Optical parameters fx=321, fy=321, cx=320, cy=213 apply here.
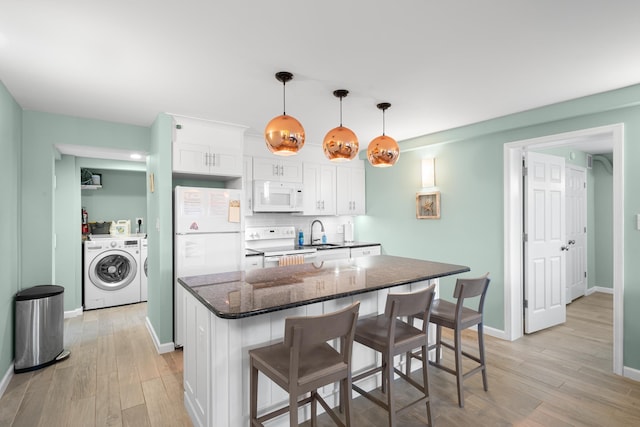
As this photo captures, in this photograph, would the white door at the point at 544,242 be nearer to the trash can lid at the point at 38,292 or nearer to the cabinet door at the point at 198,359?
the cabinet door at the point at 198,359

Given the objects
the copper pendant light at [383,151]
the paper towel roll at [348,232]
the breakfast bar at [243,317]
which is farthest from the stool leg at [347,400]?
the paper towel roll at [348,232]

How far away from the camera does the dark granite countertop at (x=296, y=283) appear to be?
1650 mm

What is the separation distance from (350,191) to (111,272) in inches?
150

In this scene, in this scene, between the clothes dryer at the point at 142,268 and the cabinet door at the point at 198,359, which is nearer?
the cabinet door at the point at 198,359

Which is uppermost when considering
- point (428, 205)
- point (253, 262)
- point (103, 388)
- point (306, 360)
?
point (428, 205)

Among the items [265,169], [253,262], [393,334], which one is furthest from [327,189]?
[393,334]

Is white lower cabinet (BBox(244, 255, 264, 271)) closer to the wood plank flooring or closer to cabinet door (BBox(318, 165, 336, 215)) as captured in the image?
the wood plank flooring

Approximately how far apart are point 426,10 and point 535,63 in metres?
1.15

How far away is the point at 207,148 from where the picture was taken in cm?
354

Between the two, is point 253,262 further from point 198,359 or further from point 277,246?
point 198,359

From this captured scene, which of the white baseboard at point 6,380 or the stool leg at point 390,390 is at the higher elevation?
the stool leg at point 390,390

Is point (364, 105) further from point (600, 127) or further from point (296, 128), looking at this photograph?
point (600, 127)

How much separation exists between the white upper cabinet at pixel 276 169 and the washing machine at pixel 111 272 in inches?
88.0

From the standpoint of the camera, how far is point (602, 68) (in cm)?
235
